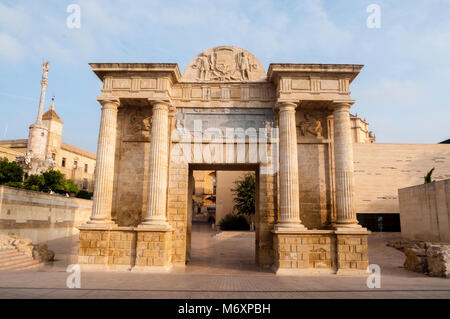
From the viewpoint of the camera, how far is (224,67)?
44.8 feet

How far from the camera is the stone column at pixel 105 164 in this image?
38.6 feet

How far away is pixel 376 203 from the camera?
29984 mm

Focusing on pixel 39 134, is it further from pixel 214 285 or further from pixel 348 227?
pixel 348 227

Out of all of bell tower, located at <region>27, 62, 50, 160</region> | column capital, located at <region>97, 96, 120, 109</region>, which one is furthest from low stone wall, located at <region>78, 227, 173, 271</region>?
bell tower, located at <region>27, 62, 50, 160</region>

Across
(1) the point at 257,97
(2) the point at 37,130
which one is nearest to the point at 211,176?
(2) the point at 37,130

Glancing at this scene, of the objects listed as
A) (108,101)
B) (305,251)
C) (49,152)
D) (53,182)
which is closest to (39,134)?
(49,152)

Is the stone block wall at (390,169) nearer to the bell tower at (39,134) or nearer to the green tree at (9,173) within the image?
the green tree at (9,173)

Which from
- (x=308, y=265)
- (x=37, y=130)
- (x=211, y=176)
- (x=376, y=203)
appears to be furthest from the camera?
(x=211, y=176)

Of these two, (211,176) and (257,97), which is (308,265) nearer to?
(257,97)

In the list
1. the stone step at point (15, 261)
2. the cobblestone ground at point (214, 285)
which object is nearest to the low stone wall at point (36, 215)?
the stone step at point (15, 261)

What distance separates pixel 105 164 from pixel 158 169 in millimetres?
2113

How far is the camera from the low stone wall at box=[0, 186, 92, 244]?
56.9 feet

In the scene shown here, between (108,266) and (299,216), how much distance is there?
7544mm

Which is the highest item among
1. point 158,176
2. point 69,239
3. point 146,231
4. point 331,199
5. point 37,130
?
point 37,130
